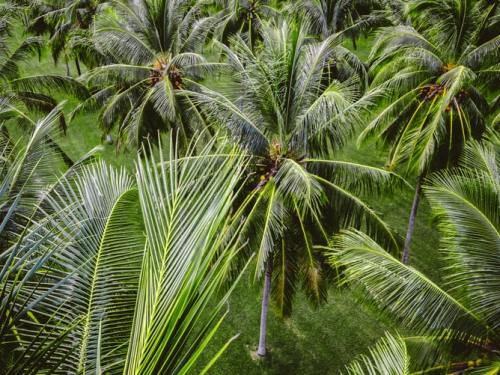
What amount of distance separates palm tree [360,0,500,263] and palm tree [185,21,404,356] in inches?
85.9

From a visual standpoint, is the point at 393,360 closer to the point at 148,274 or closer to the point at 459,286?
the point at 459,286

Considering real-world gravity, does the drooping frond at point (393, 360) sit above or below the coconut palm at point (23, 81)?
below

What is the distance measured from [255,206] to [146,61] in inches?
250

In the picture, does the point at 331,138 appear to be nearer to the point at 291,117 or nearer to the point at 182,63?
the point at 291,117

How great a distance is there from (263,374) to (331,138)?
20.4 ft

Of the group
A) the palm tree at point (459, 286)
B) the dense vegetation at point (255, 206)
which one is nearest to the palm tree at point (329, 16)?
the dense vegetation at point (255, 206)

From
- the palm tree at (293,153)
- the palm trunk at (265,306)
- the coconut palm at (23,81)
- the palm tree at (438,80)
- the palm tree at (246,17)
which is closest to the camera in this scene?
the palm tree at (293,153)

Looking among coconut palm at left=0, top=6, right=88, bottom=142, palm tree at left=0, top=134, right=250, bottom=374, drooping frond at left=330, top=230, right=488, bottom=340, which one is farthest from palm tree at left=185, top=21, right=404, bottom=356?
coconut palm at left=0, top=6, right=88, bottom=142

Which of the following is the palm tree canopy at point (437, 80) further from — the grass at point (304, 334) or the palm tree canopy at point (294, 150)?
the palm tree canopy at point (294, 150)

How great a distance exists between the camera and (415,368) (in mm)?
6277

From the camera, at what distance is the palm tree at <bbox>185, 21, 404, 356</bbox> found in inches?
300

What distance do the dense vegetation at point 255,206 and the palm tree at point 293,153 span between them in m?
0.04

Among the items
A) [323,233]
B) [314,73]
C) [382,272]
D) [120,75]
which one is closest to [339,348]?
[323,233]

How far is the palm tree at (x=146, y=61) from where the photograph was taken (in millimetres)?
10766
